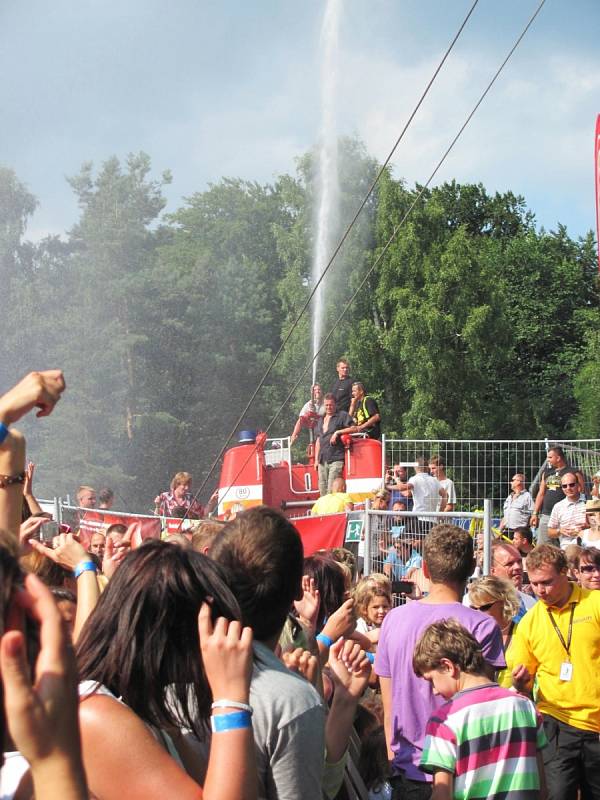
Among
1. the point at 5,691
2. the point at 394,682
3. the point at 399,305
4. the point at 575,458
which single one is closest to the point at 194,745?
the point at 5,691

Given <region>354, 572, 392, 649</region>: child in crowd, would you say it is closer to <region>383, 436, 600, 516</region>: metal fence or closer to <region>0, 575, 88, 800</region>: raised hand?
<region>0, 575, 88, 800</region>: raised hand

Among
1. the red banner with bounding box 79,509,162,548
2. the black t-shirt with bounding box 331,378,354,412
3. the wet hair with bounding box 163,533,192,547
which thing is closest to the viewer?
the wet hair with bounding box 163,533,192,547

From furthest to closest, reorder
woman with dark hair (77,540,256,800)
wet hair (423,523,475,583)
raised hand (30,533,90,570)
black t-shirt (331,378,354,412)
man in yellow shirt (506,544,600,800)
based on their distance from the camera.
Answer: black t-shirt (331,378,354,412) → man in yellow shirt (506,544,600,800) → wet hair (423,523,475,583) → raised hand (30,533,90,570) → woman with dark hair (77,540,256,800)

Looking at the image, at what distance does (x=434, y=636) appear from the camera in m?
3.77

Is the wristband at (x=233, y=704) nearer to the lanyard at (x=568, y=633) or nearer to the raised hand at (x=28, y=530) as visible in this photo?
the raised hand at (x=28, y=530)

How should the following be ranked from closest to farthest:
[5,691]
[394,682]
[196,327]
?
[5,691]
[394,682]
[196,327]

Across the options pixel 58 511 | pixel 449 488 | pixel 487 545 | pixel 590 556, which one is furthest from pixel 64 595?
pixel 449 488

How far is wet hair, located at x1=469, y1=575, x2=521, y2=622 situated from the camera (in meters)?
5.45

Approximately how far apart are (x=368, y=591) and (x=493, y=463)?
1060 cm

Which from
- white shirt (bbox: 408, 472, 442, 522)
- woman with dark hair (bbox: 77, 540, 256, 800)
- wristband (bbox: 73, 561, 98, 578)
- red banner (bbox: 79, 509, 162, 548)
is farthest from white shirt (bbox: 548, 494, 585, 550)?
woman with dark hair (bbox: 77, 540, 256, 800)

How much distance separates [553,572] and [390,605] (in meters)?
1.21

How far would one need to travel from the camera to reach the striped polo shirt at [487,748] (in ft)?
11.5

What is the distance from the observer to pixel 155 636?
2.25m

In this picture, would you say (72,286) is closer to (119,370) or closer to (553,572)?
(119,370)
